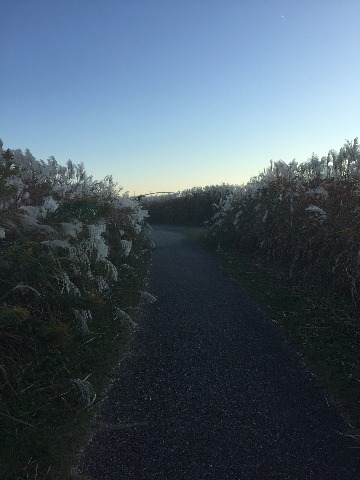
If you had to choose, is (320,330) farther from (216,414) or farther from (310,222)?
(310,222)

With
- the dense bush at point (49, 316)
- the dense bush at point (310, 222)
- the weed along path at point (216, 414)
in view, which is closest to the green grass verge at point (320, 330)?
the weed along path at point (216, 414)

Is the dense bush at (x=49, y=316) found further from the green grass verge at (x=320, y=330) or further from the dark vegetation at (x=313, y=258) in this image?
the dark vegetation at (x=313, y=258)

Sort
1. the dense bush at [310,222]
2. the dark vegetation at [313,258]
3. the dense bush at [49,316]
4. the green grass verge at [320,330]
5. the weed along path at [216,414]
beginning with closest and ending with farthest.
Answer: the weed along path at [216,414], the dense bush at [49,316], the green grass verge at [320,330], the dark vegetation at [313,258], the dense bush at [310,222]

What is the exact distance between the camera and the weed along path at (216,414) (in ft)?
11.5

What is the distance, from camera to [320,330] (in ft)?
21.2

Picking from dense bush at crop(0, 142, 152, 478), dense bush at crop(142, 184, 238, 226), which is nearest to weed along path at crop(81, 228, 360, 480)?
dense bush at crop(0, 142, 152, 478)

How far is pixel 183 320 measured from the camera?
7117 mm

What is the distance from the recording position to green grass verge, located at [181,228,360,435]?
4766 millimetres

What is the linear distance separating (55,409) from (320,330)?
3.94 m

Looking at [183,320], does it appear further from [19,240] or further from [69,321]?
[19,240]

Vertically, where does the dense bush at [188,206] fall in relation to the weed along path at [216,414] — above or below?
above

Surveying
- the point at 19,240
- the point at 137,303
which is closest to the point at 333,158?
the point at 137,303

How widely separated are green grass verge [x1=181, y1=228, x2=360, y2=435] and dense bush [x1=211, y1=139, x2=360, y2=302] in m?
0.35

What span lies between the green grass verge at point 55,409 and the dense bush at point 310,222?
12.9ft
